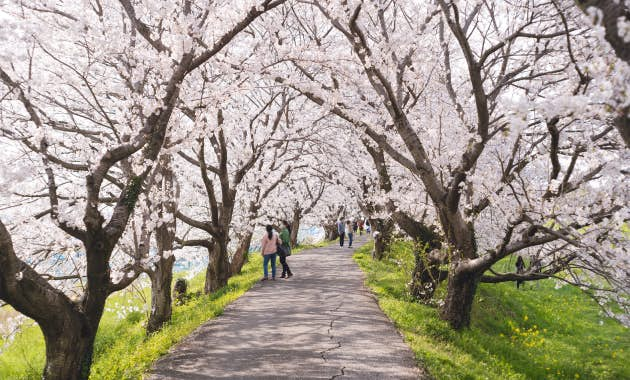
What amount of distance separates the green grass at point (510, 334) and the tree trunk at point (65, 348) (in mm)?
4678

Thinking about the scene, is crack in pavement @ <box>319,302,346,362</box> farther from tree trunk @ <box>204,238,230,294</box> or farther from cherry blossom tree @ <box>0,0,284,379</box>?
tree trunk @ <box>204,238,230,294</box>

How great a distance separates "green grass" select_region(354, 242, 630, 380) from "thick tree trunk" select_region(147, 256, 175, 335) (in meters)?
5.10

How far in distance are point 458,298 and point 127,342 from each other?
8811 millimetres

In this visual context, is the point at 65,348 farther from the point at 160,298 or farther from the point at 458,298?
the point at 458,298

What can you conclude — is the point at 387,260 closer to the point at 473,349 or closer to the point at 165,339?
the point at 473,349

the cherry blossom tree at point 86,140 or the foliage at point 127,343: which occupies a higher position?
the cherry blossom tree at point 86,140

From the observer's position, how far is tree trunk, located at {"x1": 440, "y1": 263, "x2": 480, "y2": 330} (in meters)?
8.72

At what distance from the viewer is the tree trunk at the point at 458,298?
8719mm

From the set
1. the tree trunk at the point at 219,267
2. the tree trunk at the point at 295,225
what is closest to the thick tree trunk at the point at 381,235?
the tree trunk at the point at 219,267

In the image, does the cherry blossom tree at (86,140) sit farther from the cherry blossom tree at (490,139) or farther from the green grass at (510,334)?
the green grass at (510,334)

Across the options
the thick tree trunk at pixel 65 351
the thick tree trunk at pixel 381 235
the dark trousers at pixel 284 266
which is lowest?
the thick tree trunk at pixel 65 351

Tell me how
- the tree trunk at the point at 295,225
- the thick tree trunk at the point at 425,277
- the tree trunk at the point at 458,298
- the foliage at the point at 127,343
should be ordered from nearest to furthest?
the foliage at the point at 127,343 < the tree trunk at the point at 458,298 < the thick tree trunk at the point at 425,277 < the tree trunk at the point at 295,225

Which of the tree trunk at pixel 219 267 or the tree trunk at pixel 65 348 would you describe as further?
the tree trunk at pixel 219 267

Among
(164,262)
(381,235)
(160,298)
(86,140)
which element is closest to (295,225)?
(381,235)
